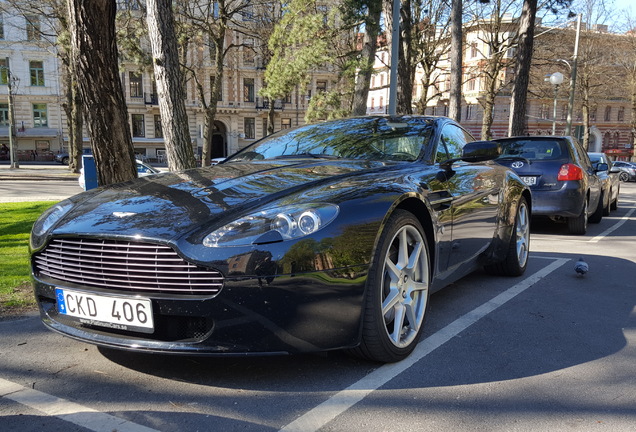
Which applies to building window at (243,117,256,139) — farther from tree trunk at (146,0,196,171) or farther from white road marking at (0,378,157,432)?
white road marking at (0,378,157,432)

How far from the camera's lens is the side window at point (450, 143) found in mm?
3854

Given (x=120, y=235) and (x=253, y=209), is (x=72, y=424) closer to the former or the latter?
(x=120, y=235)

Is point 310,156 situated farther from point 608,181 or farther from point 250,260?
point 608,181

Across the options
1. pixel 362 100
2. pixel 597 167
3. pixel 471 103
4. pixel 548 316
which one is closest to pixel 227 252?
pixel 548 316

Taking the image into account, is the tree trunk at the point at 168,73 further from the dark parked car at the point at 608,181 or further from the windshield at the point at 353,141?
the dark parked car at the point at 608,181

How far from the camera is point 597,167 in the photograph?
30.9ft

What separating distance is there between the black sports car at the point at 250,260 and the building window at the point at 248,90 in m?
48.8

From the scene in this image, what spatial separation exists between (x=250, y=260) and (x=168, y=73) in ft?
18.1

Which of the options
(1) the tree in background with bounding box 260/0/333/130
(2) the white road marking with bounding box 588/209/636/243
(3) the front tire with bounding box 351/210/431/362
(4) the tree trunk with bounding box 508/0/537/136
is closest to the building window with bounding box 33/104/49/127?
(1) the tree in background with bounding box 260/0/333/130

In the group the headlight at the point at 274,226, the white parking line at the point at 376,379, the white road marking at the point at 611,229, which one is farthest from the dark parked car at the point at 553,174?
the headlight at the point at 274,226

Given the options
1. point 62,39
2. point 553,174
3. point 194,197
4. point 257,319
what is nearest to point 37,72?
point 62,39

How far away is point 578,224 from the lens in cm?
808

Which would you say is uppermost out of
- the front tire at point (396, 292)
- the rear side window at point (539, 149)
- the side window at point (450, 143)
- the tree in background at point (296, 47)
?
the tree in background at point (296, 47)

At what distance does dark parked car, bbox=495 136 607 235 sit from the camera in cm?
764
